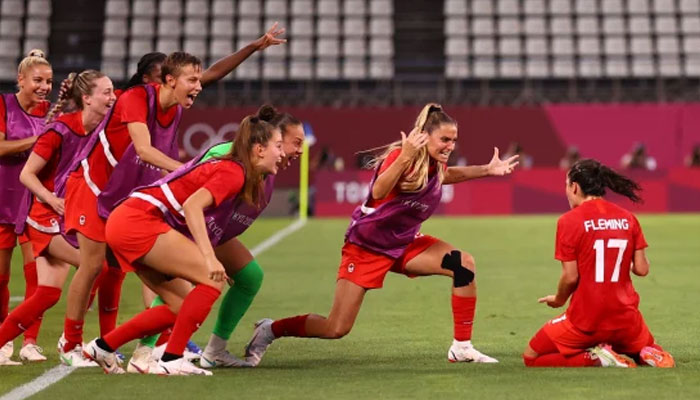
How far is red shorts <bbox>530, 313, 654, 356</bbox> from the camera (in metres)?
7.30

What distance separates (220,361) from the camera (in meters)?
7.63

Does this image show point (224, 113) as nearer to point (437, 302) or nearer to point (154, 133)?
point (437, 302)

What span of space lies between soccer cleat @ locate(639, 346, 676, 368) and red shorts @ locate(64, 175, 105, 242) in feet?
10.5

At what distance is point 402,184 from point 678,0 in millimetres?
29711

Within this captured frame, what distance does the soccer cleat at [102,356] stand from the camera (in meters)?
6.95

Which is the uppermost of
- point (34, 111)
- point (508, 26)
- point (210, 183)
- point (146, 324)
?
point (508, 26)

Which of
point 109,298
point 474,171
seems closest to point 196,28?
point 109,298

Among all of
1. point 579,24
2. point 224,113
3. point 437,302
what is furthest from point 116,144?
point 579,24

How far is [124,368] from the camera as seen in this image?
7.53 m

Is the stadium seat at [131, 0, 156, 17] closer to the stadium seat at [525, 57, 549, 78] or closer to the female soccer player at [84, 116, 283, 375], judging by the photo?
the stadium seat at [525, 57, 549, 78]

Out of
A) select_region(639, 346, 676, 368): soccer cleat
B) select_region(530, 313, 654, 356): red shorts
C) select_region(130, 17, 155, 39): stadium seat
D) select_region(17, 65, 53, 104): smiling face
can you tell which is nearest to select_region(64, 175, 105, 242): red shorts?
select_region(17, 65, 53, 104): smiling face

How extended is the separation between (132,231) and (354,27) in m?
27.6

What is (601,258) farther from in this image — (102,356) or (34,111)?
(34,111)

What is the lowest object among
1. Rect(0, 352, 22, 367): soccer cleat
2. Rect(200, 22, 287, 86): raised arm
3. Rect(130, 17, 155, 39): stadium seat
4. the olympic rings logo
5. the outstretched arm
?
Rect(0, 352, 22, 367): soccer cleat
